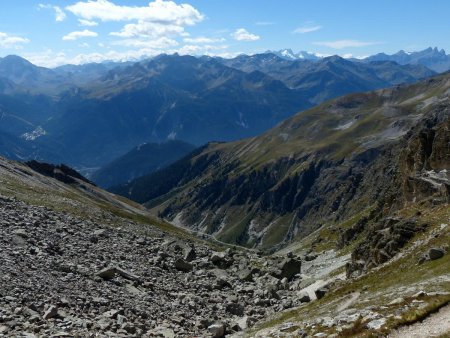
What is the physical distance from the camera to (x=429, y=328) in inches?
851

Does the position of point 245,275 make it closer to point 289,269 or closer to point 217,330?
point 289,269

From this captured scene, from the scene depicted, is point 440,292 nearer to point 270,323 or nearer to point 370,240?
point 270,323

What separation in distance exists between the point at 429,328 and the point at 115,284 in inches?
1006

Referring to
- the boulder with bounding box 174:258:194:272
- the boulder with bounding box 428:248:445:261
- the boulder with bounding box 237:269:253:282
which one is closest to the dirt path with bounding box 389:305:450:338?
the boulder with bounding box 428:248:445:261

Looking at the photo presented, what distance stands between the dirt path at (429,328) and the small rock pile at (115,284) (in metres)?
14.4

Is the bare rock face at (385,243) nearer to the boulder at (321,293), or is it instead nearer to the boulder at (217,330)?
the boulder at (321,293)

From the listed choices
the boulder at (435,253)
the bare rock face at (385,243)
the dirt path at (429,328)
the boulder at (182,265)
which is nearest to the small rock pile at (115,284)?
the boulder at (182,265)

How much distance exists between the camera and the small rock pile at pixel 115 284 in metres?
29.9

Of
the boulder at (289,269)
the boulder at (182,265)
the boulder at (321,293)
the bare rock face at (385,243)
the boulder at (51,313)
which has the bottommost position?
the boulder at (289,269)

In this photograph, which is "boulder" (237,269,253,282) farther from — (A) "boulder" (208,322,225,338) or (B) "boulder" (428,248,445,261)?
(B) "boulder" (428,248,445,261)

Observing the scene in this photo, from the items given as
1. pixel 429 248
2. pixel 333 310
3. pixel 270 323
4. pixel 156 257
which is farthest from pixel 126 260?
pixel 429 248

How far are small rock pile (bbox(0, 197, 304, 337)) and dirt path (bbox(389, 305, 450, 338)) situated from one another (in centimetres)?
1441

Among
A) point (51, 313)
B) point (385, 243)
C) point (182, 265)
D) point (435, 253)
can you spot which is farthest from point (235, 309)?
point (51, 313)

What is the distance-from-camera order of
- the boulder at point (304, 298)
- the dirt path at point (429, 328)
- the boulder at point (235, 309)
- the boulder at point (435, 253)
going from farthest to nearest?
the boulder at point (304, 298)
the boulder at point (235, 309)
the boulder at point (435, 253)
the dirt path at point (429, 328)
